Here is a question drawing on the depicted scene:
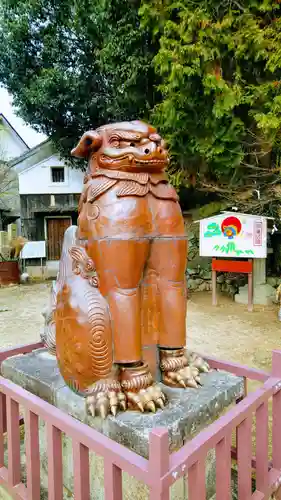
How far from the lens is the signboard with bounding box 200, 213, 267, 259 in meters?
5.59

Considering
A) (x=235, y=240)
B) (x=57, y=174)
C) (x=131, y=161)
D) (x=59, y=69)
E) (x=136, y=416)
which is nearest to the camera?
(x=136, y=416)

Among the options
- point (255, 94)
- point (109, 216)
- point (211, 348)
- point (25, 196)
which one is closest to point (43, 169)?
point (25, 196)

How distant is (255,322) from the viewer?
529 centimetres

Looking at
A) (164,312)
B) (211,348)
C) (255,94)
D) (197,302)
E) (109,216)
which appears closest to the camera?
(109,216)

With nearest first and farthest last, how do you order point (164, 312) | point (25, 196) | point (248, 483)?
point (248, 483) → point (164, 312) → point (25, 196)

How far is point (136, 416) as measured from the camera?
54.8 inches

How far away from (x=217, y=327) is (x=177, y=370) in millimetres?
3572

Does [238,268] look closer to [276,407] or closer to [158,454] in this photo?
[276,407]

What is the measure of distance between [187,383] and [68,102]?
8329mm

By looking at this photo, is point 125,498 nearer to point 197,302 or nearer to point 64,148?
point 197,302

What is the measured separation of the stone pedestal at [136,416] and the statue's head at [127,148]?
1.06 metres

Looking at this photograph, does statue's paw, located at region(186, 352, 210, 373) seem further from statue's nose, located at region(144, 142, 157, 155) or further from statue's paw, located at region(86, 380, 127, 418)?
statue's nose, located at region(144, 142, 157, 155)

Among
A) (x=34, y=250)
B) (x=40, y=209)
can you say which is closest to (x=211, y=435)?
(x=34, y=250)

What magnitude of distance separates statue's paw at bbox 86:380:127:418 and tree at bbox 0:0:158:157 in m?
6.15
